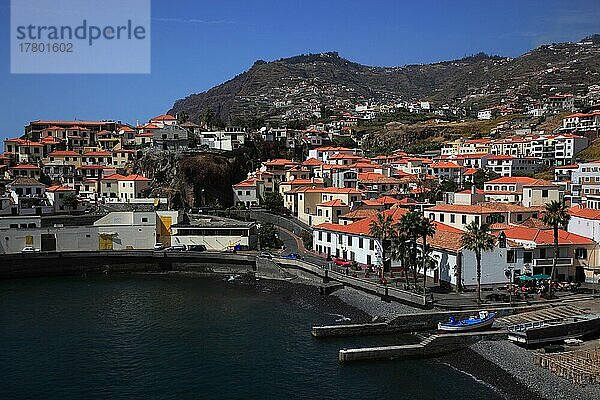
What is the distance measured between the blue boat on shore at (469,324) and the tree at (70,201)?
195 ft

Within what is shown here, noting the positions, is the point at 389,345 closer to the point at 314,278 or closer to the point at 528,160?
the point at 314,278

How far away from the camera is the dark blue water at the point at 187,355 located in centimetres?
3200

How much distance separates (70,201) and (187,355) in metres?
51.0

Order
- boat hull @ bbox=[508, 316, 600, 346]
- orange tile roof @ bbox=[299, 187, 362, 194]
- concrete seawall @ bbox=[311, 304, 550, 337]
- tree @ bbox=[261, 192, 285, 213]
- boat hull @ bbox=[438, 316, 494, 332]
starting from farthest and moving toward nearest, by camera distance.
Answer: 1. tree @ bbox=[261, 192, 285, 213]
2. orange tile roof @ bbox=[299, 187, 362, 194]
3. concrete seawall @ bbox=[311, 304, 550, 337]
4. boat hull @ bbox=[438, 316, 494, 332]
5. boat hull @ bbox=[508, 316, 600, 346]

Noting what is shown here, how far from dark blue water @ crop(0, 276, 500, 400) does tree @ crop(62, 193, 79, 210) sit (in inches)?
1111

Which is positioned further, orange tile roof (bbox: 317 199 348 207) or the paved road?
orange tile roof (bbox: 317 199 348 207)

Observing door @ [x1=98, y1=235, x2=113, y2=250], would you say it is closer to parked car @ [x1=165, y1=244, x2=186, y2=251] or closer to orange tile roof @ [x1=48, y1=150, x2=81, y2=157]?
parked car @ [x1=165, y1=244, x2=186, y2=251]

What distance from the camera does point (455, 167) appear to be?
102062 mm

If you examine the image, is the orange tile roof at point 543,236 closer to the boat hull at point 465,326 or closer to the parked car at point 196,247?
the boat hull at point 465,326

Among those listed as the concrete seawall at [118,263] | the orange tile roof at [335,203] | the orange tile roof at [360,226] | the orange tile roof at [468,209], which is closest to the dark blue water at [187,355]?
the concrete seawall at [118,263]

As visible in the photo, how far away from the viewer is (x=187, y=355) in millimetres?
37719

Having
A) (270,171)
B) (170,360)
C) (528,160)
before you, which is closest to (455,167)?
(528,160)

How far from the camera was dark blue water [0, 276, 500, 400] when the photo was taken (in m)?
32.0

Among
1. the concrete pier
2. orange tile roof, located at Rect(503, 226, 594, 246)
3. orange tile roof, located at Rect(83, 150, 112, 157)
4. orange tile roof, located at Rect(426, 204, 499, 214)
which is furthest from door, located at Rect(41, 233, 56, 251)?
orange tile roof, located at Rect(503, 226, 594, 246)
